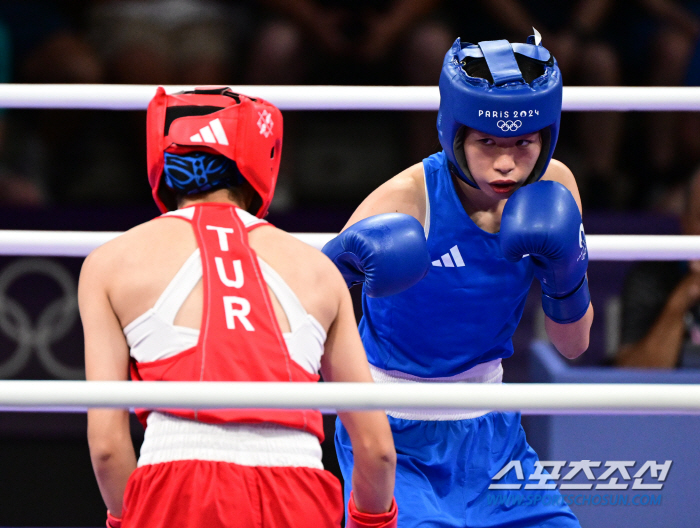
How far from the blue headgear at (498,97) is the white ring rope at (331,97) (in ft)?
0.54

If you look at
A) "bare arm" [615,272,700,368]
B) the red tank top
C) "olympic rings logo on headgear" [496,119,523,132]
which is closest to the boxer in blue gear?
"olympic rings logo on headgear" [496,119,523,132]

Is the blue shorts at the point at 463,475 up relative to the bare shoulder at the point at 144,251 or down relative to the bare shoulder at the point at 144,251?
down

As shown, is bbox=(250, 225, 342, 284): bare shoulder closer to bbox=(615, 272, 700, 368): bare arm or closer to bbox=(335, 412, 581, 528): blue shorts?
bbox=(335, 412, 581, 528): blue shorts

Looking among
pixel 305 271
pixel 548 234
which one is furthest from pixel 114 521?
pixel 548 234

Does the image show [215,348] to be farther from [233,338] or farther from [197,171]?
[197,171]

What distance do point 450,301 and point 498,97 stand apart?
42cm

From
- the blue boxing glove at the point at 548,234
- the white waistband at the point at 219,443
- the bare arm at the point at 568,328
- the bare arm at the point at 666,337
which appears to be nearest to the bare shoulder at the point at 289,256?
the white waistband at the point at 219,443

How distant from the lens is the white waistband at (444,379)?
1.82 m

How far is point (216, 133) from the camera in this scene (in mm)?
1431

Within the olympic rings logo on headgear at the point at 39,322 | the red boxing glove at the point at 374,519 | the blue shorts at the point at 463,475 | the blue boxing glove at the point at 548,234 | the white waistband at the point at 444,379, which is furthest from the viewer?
the olympic rings logo on headgear at the point at 39,322

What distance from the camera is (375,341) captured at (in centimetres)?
189

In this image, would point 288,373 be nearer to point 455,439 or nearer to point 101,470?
point 101,470

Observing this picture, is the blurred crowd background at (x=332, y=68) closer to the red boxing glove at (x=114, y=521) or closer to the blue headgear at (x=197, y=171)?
the blue headgear at (x=197, y=171)

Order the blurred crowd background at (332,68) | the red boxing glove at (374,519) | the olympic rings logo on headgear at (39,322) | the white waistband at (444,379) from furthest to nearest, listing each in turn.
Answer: the blurred crowd background at (332,68) < the olympic rings logo on headgear at (39,322) < the white waistband at (444,379) < the red boxing glove at (374,519)
